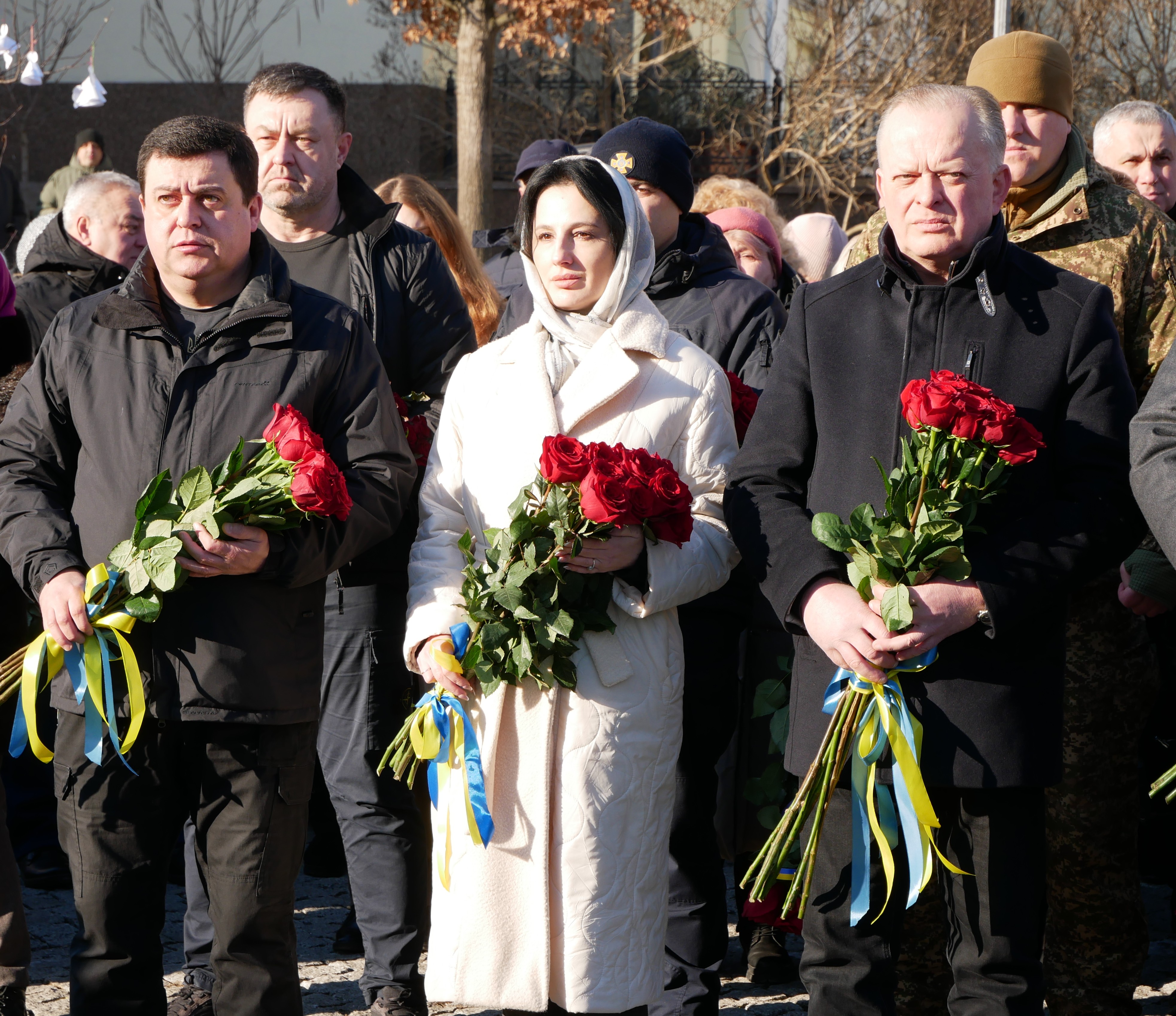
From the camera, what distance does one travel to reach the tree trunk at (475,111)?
47.9 ft

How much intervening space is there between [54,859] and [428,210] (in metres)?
2.92

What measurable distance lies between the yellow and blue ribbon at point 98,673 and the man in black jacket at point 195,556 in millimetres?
46

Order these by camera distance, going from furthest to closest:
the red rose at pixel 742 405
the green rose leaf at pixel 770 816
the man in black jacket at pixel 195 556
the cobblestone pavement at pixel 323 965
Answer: the cobblestone pavement at pixel 323 965, the green rose leaf at pixel 770 816, the red rose at pixel 742 405, the man in black jacket at pixel 195 556

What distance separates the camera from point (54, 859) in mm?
5293

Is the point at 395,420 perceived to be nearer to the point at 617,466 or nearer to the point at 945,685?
the point at 617,466

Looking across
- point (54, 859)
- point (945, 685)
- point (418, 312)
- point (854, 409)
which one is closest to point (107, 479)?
point (418, 312)

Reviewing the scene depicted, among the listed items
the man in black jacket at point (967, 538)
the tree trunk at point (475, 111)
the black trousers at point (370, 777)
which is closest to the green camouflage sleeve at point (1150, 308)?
the man in black jacket at point (967, 538)

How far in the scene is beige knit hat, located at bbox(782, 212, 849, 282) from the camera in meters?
7.34

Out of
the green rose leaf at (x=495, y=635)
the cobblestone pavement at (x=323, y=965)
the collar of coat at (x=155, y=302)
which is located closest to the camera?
the green rose leaf at (x=495, y=635)

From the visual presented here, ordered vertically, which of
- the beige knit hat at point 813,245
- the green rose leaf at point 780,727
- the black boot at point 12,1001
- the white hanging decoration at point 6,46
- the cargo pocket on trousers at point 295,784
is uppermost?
the white hanging decoration at point 6,46

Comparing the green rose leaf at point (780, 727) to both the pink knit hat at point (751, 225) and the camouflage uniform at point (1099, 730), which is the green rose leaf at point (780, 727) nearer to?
the camouflage uniform at point (1099, 730)

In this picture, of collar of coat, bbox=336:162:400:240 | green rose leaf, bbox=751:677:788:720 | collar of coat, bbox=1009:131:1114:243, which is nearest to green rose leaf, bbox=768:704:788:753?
green rose leaf, bbox=751:677:788:720

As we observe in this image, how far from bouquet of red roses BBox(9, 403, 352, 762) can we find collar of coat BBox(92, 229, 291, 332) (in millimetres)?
280

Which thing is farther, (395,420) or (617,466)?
(395,420)
